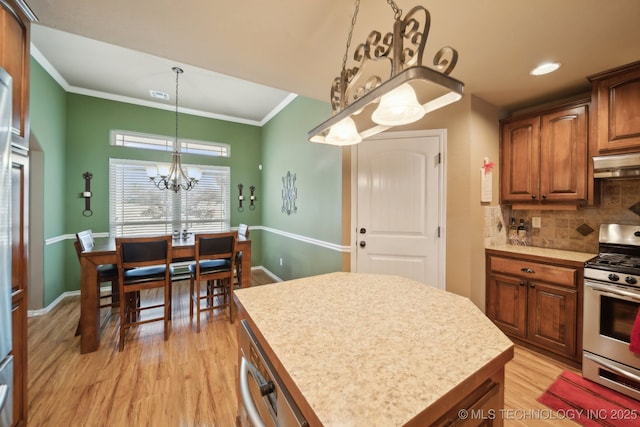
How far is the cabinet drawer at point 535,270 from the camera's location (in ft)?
6.60

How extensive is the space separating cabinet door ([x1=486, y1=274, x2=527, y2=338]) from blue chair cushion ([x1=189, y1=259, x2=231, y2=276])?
2.78 meters

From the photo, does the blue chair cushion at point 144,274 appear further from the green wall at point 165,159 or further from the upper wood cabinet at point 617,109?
the upper wood cabinet at point 617,109

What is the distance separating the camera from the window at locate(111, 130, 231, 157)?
3891 millimetres

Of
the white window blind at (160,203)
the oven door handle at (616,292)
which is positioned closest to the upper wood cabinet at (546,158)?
the oven door handle at (616,292)

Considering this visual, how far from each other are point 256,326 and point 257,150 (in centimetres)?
454

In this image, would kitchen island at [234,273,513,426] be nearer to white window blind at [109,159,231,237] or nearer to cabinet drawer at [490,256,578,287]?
cabinet drawer at [490,256,578,287]

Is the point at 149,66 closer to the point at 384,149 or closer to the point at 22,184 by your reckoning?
the point at 22,184

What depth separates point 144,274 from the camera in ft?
8.03

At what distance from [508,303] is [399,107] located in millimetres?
2392

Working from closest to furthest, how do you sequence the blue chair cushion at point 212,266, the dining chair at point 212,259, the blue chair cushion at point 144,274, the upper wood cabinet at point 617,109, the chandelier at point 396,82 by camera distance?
the chandelier at point 396,82 → the upper wood cabinet at point 617,109 → the blue chair cushion at point 144,274 → the dining chair at point 212,259 → the blue chair cushion at point 212,266

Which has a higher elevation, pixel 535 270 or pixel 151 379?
pixel 535 270

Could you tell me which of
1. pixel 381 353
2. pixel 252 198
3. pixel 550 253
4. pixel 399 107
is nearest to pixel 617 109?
pixel 550 253

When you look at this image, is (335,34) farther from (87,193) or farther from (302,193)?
(87,193)

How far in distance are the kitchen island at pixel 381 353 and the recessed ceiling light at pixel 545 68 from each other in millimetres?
1958
